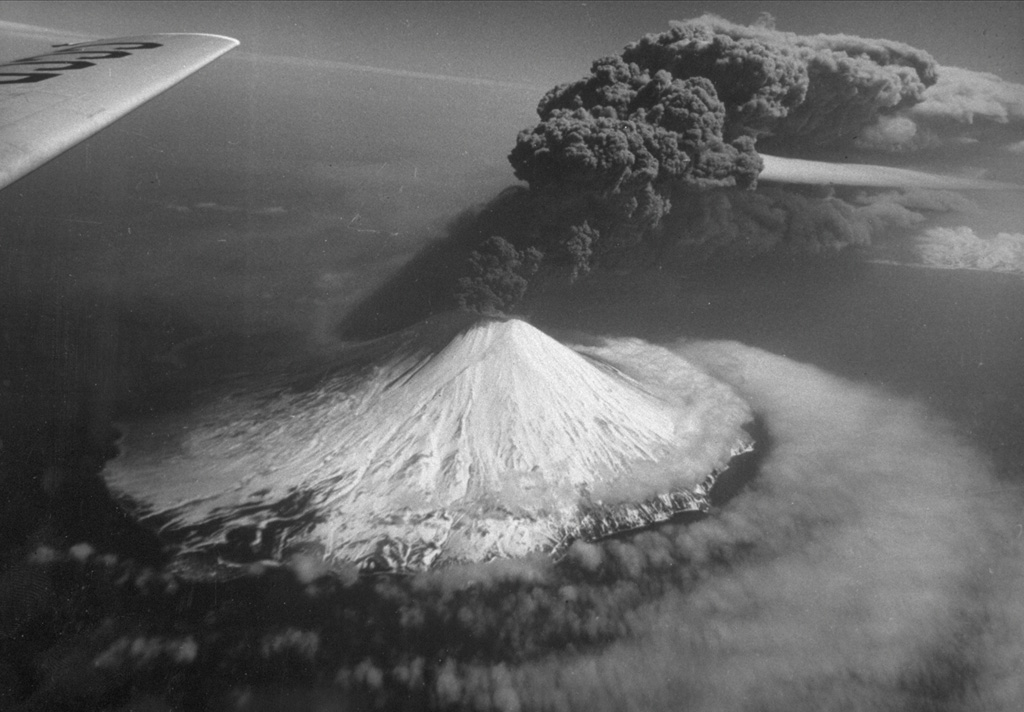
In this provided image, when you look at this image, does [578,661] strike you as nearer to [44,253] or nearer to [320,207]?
[44,253]

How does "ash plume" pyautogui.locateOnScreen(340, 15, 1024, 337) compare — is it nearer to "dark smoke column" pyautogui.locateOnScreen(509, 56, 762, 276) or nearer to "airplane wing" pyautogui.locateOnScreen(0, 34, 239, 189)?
"dark smoke column" pyautogui.locateOnScreen(509, 56, 762, 276)

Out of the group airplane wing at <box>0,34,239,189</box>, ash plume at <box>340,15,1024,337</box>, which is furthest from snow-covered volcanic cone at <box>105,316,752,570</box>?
airplane wing at <box>0,34,239,189</box>

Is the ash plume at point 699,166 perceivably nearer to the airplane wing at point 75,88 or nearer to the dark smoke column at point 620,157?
the dark smoke column at point 620,157

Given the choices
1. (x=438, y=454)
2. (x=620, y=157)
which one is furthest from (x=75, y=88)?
(x=620, y=157)

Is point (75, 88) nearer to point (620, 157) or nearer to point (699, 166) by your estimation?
point (620, 157)

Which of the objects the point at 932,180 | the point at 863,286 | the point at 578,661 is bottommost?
the point at 578,661

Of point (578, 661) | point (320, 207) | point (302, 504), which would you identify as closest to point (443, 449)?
point (302, 504)

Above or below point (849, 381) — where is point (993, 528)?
below
